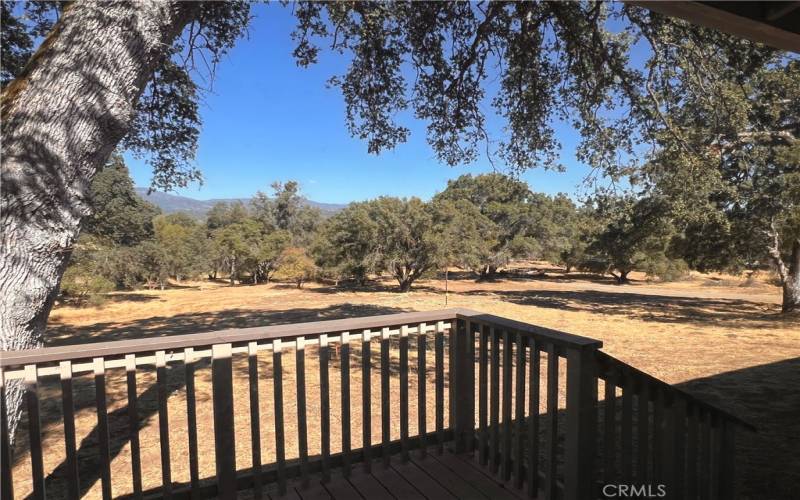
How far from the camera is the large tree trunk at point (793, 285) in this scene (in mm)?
10617

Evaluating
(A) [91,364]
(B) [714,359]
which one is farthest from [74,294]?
(B) [714,359]

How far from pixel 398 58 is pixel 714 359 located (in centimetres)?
646

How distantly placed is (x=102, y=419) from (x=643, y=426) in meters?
2.41

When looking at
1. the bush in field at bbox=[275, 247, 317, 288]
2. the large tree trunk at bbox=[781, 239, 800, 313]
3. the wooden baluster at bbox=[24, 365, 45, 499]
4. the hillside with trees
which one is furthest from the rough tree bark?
the bush in field at bbox=[275, 247, 317, 288]

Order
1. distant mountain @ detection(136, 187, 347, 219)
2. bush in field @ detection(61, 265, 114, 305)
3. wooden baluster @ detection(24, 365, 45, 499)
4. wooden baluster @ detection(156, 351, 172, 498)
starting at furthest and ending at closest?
bush in field @ detection(61, 265, 114, 305), distant mountain @ detection(136, 187, 347, 219), wooden baluster @ detection(156, 351, 172, 498), wooden baluster @ detection(24, 365, 45, 499)

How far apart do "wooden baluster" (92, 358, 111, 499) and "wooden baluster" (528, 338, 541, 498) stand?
78.0 inches

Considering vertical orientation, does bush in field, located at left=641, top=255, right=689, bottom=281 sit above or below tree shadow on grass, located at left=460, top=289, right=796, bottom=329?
above

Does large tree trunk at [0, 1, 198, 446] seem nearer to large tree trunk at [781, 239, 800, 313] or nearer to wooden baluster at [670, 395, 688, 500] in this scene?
wooden baluster at [670, 395, 688, 500]

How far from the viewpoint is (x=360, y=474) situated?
2.38 m

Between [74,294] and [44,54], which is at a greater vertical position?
[44,54]

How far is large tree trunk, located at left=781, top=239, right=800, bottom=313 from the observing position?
10617 mm

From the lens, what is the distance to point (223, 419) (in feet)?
6.66

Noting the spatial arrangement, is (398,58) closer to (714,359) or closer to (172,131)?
(172,131)

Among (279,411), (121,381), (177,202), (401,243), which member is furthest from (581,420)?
(177,202)
